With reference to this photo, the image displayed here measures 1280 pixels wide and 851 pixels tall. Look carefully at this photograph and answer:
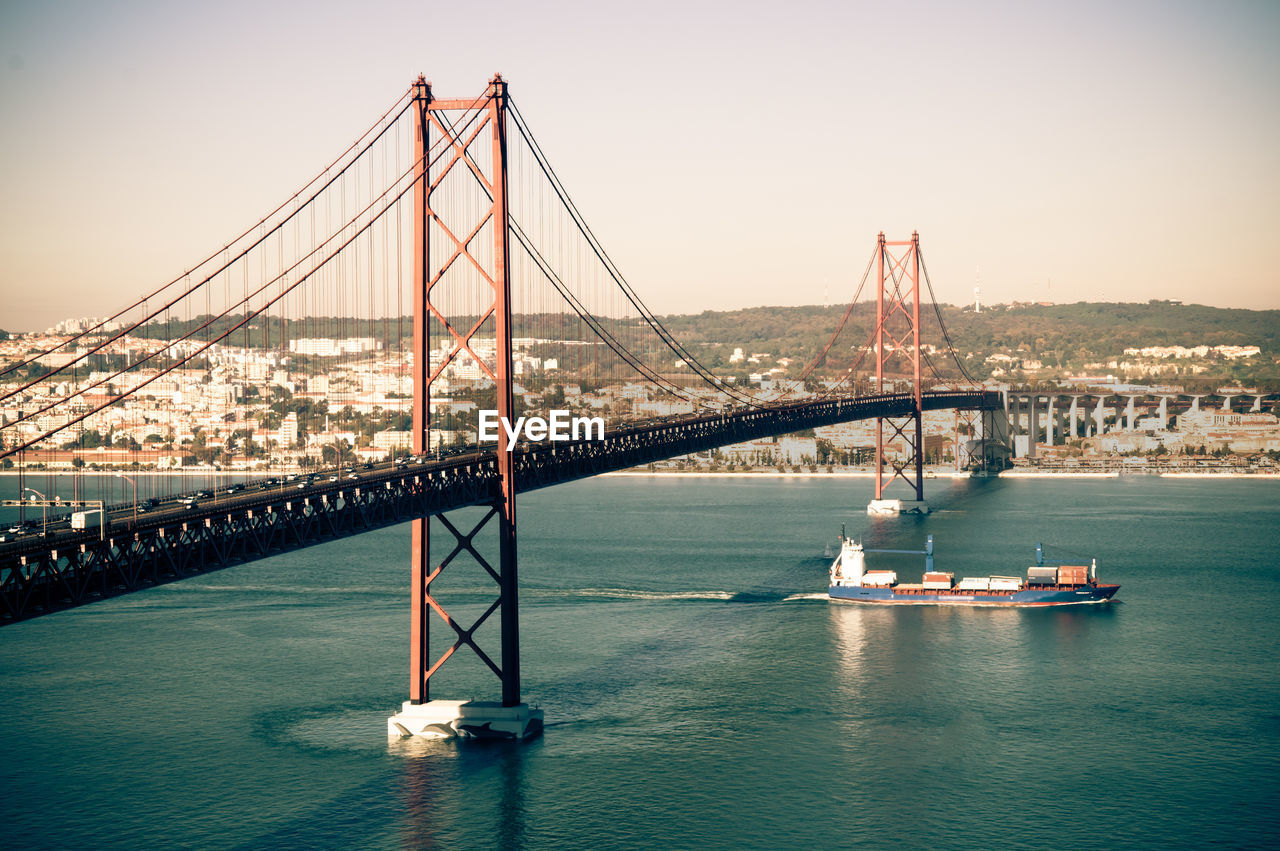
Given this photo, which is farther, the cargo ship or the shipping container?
the shipping container

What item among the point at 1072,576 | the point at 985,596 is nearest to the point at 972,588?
the point at 985,596

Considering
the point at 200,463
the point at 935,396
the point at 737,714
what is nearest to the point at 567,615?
the point at 737,714

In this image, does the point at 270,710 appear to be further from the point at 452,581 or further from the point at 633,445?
the point at 452,581

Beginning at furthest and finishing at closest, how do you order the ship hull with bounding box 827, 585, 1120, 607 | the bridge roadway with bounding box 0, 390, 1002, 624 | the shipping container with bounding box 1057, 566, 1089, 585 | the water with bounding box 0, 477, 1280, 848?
1. the shipping container with bounding box 1057, 566, 1089, 585
2. the ship hull with bounding box 827, 585, 1120, 607
3. the water with bounding box 0, 477, 1280, 848
4. the bridge roadway with bounding box 0, 390, 1002, 624

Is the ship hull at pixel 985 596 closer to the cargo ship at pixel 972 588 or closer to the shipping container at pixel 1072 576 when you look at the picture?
the cargo ship at pixel 972 588

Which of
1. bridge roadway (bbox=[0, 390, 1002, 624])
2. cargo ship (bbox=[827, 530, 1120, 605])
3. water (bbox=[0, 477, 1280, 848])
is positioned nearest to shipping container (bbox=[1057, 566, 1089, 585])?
cargo ship (bbox=[827, 530, 1120, 605])

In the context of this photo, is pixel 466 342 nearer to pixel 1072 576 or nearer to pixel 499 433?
pixel 499 433

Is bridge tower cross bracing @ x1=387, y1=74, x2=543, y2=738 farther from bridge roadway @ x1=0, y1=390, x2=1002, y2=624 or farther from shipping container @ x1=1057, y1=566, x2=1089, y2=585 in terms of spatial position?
shipping container @ x1=1057, y1=566, x2=1089, y2=585

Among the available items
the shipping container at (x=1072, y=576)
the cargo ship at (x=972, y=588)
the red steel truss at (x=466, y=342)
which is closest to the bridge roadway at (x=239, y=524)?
the red steel truss at (x=466, y=342)
